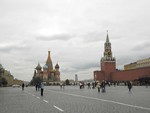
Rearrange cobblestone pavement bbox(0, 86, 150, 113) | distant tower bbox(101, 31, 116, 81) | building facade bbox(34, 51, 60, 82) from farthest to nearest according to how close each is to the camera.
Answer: building facade bbox(34, 51, 60, 82) < distant tower bbox(101, 31, 116, 81) < cobblestone pavement bbox(0, 86, 150, 113)

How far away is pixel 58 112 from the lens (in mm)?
10992

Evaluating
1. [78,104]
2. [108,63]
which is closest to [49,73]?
[108,63]

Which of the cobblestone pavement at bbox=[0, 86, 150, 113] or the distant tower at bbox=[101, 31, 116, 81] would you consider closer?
the cobblestone pavement at bbox=[0, 86, 150, 113]

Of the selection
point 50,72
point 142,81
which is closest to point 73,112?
point 142,81

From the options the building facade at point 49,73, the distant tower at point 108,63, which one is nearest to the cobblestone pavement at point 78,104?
the distant tower at point 108,63

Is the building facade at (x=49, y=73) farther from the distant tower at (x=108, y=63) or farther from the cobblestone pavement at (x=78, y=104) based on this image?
the cobblestone pavement at (x=78, y=104)

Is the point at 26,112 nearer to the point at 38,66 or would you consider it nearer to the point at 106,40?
the point at 106,40

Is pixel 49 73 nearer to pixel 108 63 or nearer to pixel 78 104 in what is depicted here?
pixel 108 63

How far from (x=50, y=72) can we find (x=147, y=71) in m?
72.4

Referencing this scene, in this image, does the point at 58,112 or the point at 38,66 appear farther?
the point at 38,66

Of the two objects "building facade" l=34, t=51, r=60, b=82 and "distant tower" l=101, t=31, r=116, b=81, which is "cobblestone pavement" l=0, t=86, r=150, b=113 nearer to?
"distant tower" l=101, t=31, r=116, b=81

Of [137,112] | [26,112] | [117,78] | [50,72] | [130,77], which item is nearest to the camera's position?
[137,112]

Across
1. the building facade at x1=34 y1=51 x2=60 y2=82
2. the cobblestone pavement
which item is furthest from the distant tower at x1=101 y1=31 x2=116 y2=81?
the cobblestone pavement

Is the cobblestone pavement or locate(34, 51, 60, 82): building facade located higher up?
locate(34, 51, 60, 82): building facade
